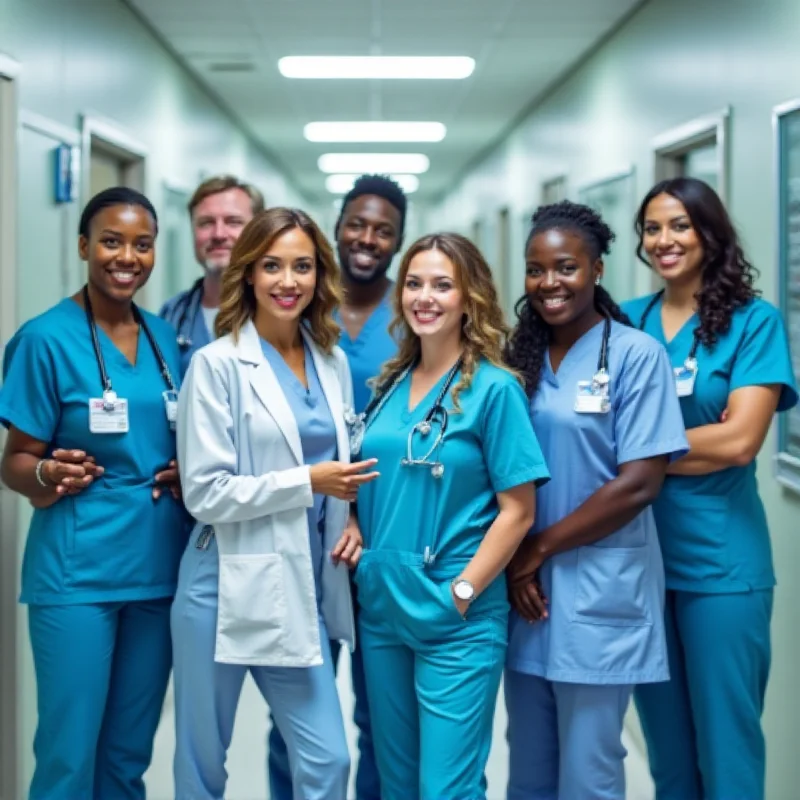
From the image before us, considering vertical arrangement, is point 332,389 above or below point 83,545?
above

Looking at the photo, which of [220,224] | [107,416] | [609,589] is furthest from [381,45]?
[609,589]

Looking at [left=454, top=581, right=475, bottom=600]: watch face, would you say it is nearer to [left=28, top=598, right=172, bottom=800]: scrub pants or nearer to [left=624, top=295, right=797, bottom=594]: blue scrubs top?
[left=624, top=295, right=797, bottom=594]: blue scrubs top

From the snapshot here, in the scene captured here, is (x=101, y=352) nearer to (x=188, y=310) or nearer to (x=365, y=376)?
(x=188, y=310)

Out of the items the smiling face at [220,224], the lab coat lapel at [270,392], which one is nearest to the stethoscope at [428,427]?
the lab coat lapel at [270,392]

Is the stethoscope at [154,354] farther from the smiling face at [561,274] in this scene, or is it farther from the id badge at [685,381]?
the id badge at [685,381]

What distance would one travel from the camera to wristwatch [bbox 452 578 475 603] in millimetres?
1920

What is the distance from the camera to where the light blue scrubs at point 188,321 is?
8.23 feet

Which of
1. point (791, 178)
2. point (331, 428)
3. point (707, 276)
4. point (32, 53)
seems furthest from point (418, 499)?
point (32, 53)

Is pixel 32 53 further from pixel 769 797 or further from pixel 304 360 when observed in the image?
pixel 769 797

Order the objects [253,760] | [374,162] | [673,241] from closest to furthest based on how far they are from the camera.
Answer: [673,241] < [253,760] < [374,162]

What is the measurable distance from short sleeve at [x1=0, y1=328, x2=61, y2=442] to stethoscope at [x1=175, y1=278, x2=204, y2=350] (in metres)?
0.43

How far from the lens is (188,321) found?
103 inches

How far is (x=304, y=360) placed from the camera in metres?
2.19

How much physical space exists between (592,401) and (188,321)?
1022 millimetres
